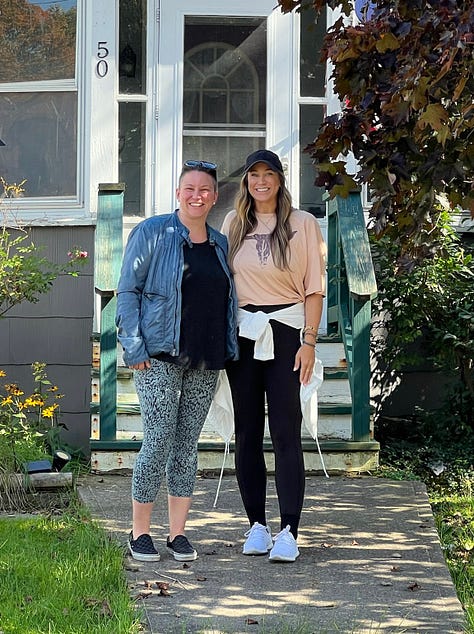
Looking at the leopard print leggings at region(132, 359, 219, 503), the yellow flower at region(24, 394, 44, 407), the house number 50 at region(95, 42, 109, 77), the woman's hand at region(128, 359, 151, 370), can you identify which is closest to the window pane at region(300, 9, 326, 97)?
the house number 50 at region(95, 42, 109, 77)

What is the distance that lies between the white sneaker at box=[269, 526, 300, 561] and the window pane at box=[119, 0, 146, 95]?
4206 millimetres

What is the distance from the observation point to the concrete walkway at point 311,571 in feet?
13.6

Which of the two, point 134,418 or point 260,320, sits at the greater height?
point 260,320

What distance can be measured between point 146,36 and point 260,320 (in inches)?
151

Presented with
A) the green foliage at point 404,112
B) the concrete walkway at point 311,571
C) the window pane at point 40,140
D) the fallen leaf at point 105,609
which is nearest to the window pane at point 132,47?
the window pane at point 40,140

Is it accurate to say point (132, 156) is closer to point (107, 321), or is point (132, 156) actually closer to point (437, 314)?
point (107, 321)

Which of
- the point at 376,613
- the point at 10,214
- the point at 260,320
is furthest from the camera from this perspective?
the point at 10,214

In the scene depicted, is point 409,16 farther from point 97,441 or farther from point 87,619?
point 97,441

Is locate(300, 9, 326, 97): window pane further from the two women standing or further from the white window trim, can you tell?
the two women standing

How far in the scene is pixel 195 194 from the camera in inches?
191

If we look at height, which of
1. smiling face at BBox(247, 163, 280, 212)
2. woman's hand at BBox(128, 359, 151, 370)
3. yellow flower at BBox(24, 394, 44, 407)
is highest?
smiling face at BBox(247, 163, 280, 212)

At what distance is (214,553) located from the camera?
506 cm

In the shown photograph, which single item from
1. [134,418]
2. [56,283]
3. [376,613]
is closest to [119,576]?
[376,613]

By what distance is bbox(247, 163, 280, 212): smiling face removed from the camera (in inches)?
197
